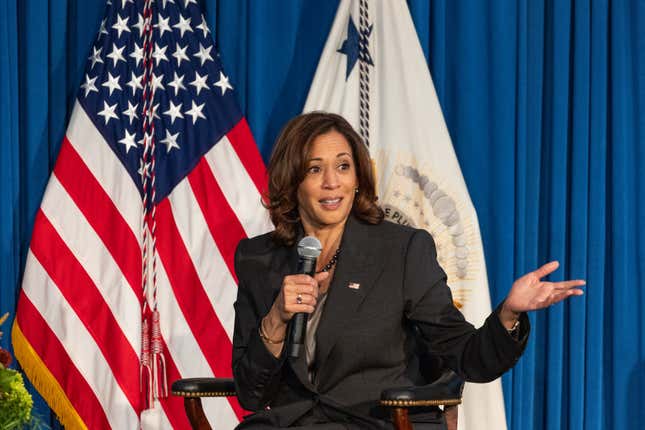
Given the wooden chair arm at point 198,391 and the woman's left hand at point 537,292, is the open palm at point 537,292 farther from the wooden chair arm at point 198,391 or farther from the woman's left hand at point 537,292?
the wooden chair arm at point 198,391

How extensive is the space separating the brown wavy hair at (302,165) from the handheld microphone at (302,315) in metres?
0.47

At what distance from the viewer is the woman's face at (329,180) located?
246 cm

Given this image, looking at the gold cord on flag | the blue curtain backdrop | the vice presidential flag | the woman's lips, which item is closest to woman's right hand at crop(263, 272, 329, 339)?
the woman's lips

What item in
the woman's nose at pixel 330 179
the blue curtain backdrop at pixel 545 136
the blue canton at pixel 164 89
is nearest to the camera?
the woman's nose at pixel 330 179

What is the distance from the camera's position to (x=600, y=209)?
3.92m

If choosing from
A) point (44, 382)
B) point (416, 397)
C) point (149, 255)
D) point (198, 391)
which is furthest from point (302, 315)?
point (44, 382)

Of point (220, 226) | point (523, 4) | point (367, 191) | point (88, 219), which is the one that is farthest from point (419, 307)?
point (523, 4)

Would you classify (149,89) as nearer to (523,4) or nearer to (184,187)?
(184,187)

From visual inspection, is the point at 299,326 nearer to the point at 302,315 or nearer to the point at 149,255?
the point at 302,315

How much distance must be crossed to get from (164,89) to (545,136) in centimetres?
174

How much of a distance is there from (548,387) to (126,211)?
2.03 metres

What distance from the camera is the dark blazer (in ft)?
7.63

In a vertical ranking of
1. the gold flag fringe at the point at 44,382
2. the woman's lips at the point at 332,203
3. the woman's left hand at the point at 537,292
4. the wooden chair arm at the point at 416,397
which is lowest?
the gold flag fringe at the point at 44,382

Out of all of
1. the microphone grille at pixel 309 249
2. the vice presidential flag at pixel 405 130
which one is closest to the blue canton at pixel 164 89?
the vice presidential flag at pixel 405 130
